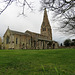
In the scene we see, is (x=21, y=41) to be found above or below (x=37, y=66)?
above

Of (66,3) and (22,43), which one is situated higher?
(66,3)

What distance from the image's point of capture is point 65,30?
13984mm

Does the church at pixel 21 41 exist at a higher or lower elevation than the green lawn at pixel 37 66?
higher

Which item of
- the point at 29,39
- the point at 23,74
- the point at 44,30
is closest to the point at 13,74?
the point at 23,74

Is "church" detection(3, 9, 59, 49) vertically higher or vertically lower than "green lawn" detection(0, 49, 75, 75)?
higher

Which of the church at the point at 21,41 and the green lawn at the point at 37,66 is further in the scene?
the church at the point at 21,41

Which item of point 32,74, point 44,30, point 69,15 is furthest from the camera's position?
point 44,30

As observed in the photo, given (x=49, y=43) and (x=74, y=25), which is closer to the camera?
(x=74, y=25)

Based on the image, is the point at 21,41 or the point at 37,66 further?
the point at 21,41

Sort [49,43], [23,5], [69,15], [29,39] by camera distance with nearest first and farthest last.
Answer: [23,5] → [69,15] → [29,39] → [49,43]

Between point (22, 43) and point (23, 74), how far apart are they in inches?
1569

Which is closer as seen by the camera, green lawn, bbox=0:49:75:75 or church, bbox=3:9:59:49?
green lawn, bbox=0:49:75:75

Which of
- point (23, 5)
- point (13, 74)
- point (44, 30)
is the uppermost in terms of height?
point (44, 30)

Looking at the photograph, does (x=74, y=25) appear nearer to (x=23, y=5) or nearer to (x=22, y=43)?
(x=23, y=5)
